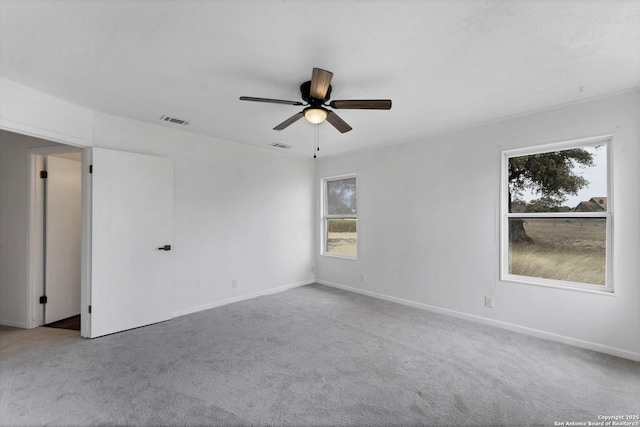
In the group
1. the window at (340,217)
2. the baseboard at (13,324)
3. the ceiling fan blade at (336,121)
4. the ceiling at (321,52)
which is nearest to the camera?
the ceiling at (321,52)

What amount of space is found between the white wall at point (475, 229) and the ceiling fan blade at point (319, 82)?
7.97 ft

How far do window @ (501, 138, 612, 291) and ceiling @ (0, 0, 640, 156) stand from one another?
603mm

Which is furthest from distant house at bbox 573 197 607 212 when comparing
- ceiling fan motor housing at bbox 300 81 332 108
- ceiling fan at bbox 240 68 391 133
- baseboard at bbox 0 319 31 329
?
baseboard at bbox 0 319 31 329

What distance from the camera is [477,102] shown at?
9.49 feet

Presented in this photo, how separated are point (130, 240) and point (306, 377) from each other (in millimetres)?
2586

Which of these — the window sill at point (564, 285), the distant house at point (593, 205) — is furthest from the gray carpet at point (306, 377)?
the distant house at point (593, 205)

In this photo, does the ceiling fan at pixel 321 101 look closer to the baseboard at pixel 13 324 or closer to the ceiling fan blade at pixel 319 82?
the ceiling fan blade at pixel 319 82

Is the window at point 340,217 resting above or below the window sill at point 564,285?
above

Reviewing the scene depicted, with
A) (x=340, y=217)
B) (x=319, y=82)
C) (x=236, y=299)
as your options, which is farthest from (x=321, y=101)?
(x=236, y=299)

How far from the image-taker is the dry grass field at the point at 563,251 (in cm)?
285

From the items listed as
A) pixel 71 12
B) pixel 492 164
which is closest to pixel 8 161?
pixel 71 12

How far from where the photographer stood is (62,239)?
3643 millimetres

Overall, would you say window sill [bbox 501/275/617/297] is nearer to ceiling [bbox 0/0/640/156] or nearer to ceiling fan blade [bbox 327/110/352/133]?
ceiling [bbox 0/0/640/156]

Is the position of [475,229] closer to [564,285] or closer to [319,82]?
[564,285]
